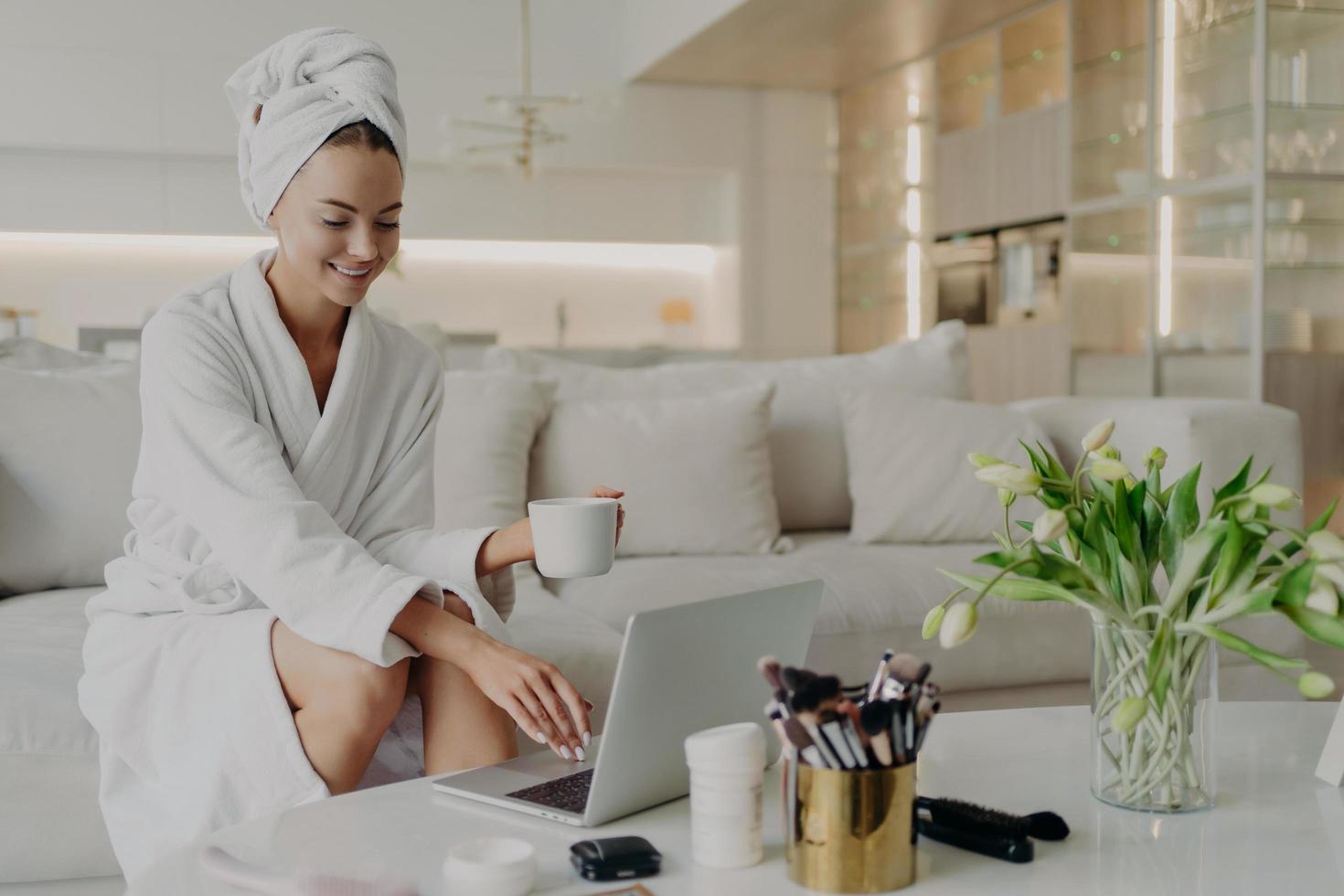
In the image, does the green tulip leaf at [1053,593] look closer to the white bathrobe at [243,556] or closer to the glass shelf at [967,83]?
the white bathrobe at [243,556]

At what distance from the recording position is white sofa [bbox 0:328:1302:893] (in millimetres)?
→ 1675

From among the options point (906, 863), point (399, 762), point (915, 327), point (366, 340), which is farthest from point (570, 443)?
point (915, 327)

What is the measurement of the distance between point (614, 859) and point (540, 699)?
1.03ft

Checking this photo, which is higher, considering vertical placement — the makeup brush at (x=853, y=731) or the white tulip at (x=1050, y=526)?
the white tulip at (x=1050, y=526)

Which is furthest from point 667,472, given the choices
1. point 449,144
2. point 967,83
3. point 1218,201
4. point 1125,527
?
point 967,83

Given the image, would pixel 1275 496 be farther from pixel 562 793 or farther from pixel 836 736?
pixel 562 793

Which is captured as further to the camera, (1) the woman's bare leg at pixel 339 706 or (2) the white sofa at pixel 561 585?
(2) the white sofa at pixel 561 585

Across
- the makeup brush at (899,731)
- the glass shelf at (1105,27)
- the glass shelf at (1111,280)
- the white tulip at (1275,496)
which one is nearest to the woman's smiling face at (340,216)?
the makeup brush at (899,731)

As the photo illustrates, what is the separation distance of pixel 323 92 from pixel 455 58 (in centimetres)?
525

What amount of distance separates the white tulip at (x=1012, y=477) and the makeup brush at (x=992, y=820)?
0.85 feet

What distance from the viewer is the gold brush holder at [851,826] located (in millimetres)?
896

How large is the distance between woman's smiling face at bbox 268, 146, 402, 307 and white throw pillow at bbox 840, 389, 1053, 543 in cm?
146

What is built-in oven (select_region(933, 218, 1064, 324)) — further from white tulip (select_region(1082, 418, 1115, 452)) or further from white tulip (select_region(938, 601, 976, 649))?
white tulip (select_region(938, 601, 976, 649))

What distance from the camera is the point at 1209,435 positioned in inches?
102
